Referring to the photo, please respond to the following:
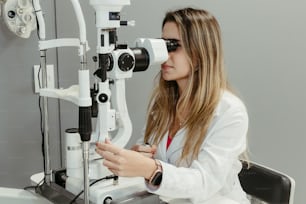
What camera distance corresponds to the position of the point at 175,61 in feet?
4.07

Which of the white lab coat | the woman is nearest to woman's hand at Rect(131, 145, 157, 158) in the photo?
the woman

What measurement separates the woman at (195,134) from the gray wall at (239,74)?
583mm

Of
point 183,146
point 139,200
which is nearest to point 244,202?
point 183,146

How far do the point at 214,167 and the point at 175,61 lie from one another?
0.36 metres

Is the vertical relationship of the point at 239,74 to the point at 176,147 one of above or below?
above

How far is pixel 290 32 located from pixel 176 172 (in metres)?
1.04

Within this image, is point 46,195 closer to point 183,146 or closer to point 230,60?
point 183,146

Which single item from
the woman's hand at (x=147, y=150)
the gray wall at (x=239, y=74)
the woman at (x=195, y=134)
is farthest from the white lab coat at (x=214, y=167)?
the gray wall at (x=239, y=74)

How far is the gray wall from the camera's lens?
1775 mm

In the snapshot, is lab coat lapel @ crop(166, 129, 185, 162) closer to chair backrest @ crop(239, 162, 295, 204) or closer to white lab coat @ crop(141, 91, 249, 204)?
white lab coat @ crop(141, 91, 249, 204)

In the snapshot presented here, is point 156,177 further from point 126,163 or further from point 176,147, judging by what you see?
point 176,147

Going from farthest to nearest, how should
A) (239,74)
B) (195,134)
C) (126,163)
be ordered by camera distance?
(239,74)
(195,134)
(126,163)

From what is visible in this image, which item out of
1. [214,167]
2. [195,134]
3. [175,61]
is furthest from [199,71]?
[214,167]

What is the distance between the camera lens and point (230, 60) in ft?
6.06
